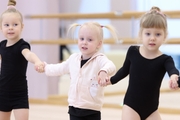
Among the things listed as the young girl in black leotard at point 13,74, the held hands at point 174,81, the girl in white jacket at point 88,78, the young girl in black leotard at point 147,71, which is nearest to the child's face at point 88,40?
the girl in white jacket at point 88,78

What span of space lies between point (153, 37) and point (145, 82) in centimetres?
25

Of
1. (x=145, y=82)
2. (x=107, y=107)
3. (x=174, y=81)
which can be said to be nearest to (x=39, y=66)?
(x=145, y=82)

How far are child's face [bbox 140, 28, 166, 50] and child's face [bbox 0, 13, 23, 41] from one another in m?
0.86

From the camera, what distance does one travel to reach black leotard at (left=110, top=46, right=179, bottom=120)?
8.31 feet

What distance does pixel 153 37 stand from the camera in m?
2.50

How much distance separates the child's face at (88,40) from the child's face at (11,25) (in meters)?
0.47

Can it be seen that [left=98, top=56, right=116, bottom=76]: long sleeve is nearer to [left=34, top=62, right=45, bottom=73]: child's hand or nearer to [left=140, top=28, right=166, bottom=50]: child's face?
[left=140, top=28, right=166, bottom=50]: child's face

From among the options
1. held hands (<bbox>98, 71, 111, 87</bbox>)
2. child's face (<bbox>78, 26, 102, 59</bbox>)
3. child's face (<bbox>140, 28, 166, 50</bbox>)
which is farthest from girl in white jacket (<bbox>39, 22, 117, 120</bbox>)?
child's face (<bbox>140, 28, 166, 50</bbox>)

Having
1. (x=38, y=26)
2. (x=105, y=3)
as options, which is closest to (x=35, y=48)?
(x=38, y=26)

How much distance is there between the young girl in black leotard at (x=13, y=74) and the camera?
9.52ft

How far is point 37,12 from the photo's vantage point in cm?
504

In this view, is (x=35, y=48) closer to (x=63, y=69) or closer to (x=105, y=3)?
(x=63, y=69)

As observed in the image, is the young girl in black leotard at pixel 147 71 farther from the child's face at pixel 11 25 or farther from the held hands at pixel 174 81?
the child's face at pixel 11 25

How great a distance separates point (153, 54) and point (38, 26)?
2.67 m
